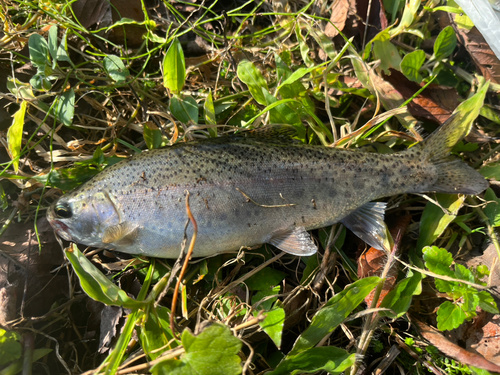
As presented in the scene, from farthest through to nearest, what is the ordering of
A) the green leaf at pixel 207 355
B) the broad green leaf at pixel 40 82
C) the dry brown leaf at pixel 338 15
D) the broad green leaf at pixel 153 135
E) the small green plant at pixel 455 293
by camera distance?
the dry brown leaf at pixel 338 15 → the broad green leaf at pixel 153 135 → the broad green leaf at pixel 40 82 → the small green plant at pixel 455 293 → the green leaf at pixel 207 355

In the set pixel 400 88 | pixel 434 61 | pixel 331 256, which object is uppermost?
pixel 434 61

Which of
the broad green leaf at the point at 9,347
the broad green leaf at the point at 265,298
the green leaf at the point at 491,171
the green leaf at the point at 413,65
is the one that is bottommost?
the broad green leaf at the point at 9,347

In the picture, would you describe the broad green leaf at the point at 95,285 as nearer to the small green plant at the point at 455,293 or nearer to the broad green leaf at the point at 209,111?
the broad green leaf at the point at 209,111

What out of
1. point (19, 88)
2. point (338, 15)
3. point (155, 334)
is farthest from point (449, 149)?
point (19, 88)

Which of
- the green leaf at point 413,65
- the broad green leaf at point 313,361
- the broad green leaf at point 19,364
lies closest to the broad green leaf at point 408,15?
the green leaf at point 413,65

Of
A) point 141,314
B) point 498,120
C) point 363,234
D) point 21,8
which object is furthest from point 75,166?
point 498,120

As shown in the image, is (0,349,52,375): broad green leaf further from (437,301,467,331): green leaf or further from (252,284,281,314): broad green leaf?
(437,301,467,331): green leaf

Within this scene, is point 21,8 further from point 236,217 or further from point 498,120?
point 498,120
